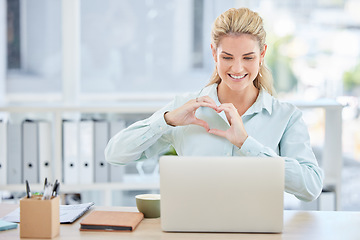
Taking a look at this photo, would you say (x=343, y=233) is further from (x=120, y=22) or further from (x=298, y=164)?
(x=120, y=22)

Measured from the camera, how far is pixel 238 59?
2.02m

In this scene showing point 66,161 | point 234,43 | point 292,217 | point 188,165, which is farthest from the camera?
point 66,161

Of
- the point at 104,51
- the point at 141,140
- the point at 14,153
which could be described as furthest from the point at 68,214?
the point at 104,51

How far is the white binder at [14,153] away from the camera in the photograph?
3.25 metres

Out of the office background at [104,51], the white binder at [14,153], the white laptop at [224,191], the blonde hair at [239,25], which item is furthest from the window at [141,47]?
the white laptop at [224,191]

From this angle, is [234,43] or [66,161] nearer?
[234,43]

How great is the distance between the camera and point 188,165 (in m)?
1.57

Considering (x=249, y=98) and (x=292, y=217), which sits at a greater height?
(x=249, y=98)

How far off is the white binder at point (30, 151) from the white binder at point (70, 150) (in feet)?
0.56

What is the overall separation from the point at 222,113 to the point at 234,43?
290 mm

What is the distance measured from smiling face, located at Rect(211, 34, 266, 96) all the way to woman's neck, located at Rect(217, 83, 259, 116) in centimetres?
12

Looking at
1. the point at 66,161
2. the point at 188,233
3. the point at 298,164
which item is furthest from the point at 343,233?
the point at 66,161

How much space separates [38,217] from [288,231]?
2.52 feet

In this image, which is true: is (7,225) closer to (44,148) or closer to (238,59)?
(238,59)
